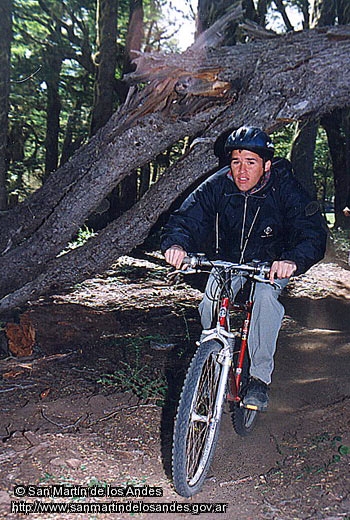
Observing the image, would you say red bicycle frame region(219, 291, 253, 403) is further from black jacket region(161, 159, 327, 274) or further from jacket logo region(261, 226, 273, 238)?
jacket logo region(261, 226, 273, 238)

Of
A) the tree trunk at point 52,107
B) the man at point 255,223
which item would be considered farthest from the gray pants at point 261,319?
the tree trunk at point 52,107

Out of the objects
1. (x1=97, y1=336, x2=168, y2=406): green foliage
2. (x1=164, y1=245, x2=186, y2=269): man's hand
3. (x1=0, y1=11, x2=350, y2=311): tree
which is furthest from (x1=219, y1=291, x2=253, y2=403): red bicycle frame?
(x1=0, y1=11, x2=350, y2=311): tree

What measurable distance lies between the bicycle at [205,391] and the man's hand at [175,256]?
0.05 meters

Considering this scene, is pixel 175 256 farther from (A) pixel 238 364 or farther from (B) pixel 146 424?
(B) pixel 146 424

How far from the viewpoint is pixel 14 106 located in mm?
19672

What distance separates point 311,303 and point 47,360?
5.53 metres

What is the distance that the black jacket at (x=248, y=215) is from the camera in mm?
4414

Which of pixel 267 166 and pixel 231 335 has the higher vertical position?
pixel 267 166

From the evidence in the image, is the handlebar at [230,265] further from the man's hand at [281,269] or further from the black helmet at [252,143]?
the black helmet at [252,143]

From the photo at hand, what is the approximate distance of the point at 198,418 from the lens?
12.2 feet

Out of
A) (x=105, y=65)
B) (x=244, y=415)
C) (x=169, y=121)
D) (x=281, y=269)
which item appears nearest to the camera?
(x=281, y=269)

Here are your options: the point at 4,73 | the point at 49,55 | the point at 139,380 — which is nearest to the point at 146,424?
the point at 139,380

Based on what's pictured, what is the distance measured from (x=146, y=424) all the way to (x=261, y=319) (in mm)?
1516

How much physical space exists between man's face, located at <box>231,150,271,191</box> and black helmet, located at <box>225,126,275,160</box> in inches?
1.9
